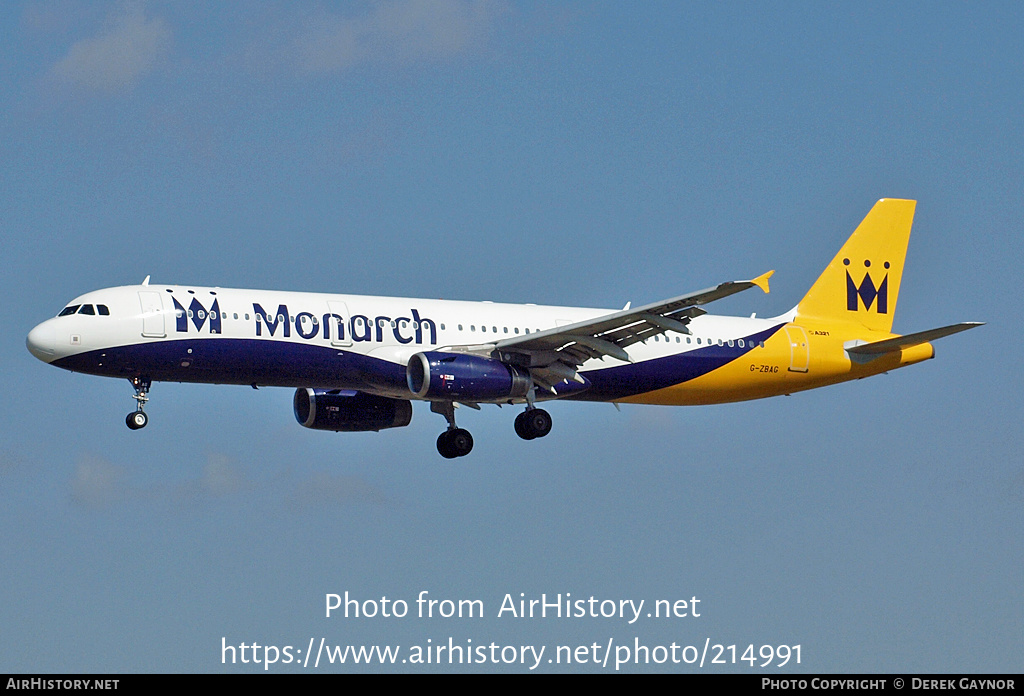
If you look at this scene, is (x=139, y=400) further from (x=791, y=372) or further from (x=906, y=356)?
(x=906, y=356)

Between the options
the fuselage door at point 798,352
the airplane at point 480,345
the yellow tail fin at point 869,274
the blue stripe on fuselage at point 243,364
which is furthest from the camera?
the yellow tail fin at point 869,274

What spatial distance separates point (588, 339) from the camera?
161 ft

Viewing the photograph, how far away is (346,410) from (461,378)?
729 cm

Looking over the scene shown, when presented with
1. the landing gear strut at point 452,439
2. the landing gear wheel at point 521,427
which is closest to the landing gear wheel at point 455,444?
the landing gear strut at point 452,439

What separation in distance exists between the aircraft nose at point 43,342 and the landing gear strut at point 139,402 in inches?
101

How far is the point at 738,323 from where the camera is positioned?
5559 cm

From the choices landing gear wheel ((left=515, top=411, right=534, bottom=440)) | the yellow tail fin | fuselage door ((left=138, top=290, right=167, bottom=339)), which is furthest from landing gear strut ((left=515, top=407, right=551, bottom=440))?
fuselage door ((left=138, top=290, right=167, bottom=339))

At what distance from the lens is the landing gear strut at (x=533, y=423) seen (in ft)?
170

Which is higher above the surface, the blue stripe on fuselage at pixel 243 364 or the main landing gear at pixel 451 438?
the main landing gear at pixel 451 438

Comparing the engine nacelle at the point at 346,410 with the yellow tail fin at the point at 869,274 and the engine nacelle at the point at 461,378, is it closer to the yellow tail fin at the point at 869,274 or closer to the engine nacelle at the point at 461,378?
the engine nacelle at the point at 461,378

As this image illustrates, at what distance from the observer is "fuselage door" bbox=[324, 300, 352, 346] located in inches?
1914

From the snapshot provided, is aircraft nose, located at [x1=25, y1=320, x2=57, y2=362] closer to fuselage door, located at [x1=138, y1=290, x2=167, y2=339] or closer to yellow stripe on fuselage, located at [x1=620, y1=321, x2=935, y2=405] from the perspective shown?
fuselage door, located at [x1=138, y1=290, x2=167, y2=339]

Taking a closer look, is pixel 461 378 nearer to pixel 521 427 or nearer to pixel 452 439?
pixel 521 427

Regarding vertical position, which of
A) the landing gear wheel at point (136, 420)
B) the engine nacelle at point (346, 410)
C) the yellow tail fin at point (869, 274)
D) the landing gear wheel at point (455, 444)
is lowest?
the landing gear wheel at point (136, 420)
